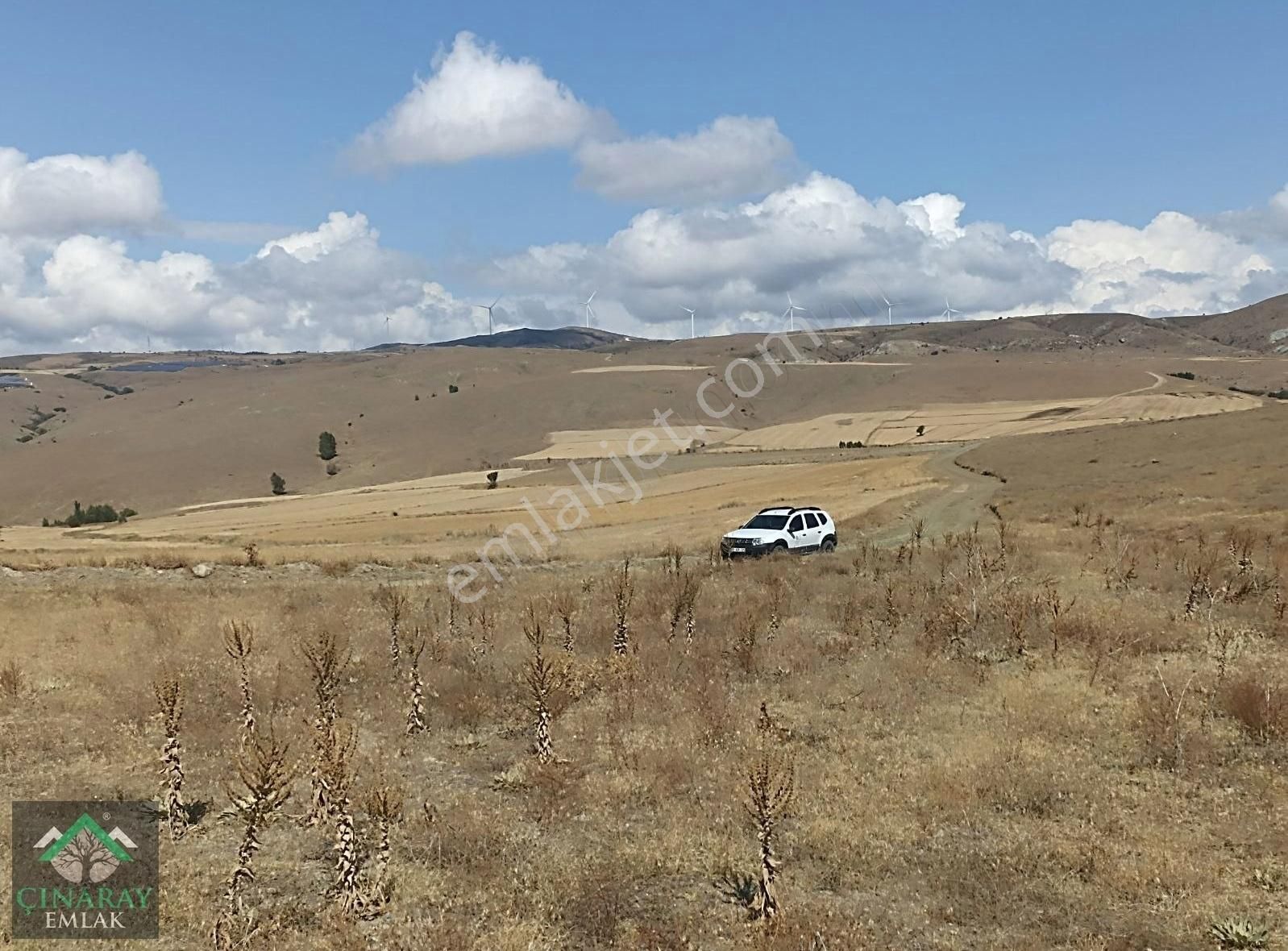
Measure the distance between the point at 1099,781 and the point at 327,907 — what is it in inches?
374

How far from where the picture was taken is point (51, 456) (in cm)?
13350

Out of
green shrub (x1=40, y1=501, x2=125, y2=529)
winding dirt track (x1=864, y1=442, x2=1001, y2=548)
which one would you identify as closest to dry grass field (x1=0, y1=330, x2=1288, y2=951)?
winding dirt track (x1=864, y1=442, x2=1001, y2=548)

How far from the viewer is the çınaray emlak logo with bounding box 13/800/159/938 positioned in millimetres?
8367

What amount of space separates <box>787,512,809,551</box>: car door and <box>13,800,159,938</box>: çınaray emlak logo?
26151mm

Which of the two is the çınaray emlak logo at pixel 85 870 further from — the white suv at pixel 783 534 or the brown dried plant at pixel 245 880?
the white suv at pixel 783 534

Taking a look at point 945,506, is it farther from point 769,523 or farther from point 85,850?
point 85,850

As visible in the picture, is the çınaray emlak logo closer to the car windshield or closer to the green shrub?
the car windshield

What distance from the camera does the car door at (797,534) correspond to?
112ft

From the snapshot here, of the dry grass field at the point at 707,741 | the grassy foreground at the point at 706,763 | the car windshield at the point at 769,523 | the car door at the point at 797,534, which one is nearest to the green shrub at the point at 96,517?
the dry grass field at the point at 707,741

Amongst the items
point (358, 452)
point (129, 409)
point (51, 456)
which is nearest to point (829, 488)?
point (358, 452)

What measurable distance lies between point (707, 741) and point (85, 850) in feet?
26.2

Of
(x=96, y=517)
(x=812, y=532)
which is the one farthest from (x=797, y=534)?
(x=96, y=517)

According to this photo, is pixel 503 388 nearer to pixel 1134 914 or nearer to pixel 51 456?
pixel 51 456

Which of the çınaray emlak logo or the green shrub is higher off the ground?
the çınaray emlak logo
